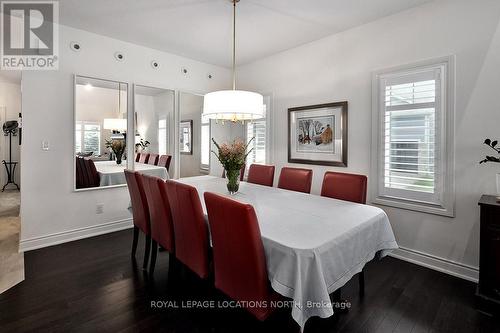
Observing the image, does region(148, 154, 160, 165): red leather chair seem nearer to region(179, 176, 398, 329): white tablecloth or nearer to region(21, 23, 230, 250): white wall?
region(21, 23, 230, 250): white wall

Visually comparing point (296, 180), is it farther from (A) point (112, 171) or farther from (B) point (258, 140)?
(A) point (112, 171)

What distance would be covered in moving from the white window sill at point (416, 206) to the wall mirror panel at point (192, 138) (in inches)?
119

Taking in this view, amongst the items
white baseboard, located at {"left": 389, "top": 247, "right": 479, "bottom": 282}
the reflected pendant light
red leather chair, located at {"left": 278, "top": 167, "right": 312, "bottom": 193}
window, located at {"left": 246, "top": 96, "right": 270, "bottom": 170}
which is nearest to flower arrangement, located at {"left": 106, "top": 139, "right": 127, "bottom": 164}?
the reflected pendant light

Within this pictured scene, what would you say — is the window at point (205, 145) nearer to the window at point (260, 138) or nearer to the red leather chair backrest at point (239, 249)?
the window at point (260, 138)

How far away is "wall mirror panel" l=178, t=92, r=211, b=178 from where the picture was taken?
4.59 meters

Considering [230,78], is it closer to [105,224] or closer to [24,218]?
[105,224]

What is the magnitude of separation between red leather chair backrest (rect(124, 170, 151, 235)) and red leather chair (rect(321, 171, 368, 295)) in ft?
6.11

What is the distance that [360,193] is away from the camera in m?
2.47

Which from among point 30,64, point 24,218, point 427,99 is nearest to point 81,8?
point 30,64

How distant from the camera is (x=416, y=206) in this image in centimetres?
286

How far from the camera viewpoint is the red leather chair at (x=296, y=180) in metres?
3.03

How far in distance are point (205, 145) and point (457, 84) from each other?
3764 millimetres

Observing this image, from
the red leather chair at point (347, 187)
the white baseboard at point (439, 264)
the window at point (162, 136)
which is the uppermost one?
the window at point (162, 136)

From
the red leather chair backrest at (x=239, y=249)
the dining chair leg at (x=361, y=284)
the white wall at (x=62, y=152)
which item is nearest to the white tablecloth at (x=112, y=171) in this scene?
the white wall at (x=62, y=152)
